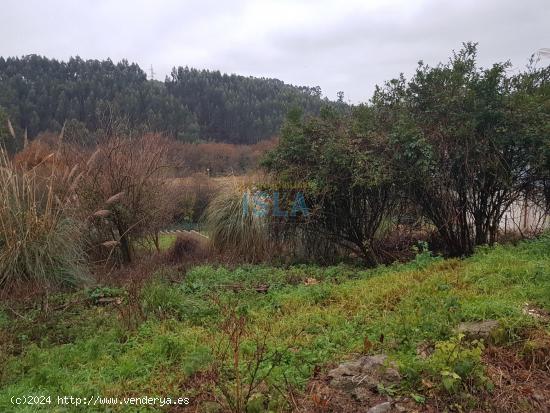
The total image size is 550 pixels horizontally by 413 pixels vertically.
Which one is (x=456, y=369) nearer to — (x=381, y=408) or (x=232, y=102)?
(x=381, y=408)

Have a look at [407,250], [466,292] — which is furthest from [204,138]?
[466,292]

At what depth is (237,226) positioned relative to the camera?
875 cm

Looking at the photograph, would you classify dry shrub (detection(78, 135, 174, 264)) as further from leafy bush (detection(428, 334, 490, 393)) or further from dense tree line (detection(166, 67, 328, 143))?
dense tree line (detection(166, 67, 328, 143))

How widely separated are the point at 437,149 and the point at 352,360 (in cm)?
421

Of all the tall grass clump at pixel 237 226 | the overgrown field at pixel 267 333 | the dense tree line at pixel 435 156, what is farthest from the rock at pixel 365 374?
the tall grass clump at pixel 237 226

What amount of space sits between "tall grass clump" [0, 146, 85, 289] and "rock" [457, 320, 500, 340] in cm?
448

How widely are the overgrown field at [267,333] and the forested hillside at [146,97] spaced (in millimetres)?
35527

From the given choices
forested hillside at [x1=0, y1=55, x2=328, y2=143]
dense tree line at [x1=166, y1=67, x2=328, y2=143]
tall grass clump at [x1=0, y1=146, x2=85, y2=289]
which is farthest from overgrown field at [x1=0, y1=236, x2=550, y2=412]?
dense tree line at [x1=166, y1=67, x2=328, y2=143]

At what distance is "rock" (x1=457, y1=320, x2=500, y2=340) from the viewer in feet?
10.6

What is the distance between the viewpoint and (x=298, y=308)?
463cm

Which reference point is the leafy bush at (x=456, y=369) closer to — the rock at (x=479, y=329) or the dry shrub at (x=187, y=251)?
the rock at (x=479, y=329)

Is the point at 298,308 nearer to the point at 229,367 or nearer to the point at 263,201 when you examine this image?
the point at 229,367

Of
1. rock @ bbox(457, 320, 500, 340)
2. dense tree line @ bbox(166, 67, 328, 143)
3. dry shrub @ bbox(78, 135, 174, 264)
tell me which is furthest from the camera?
dense tree line @ bbox(166, 67, 328, 143)

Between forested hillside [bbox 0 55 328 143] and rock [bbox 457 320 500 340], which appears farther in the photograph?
forested hillside [bbox 0 55 328 143]
